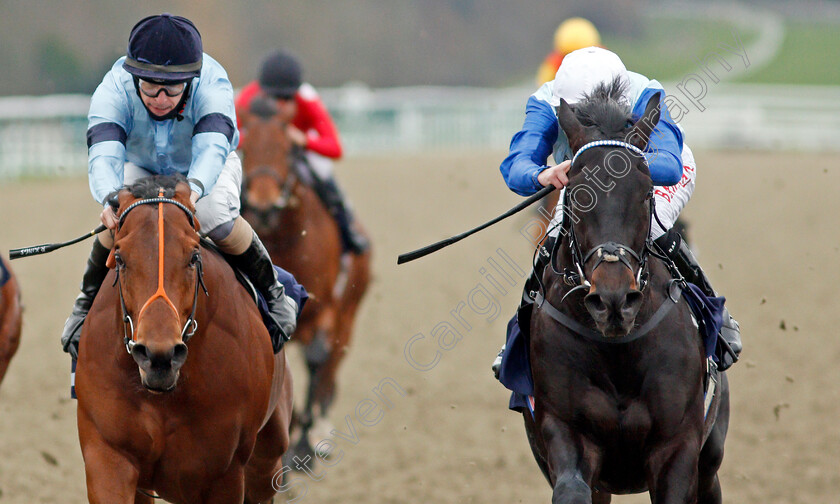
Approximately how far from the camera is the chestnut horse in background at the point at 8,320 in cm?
586

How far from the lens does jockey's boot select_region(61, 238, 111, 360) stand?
419cm

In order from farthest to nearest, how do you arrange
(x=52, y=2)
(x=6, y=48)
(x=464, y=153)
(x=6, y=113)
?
(x=52, y=2) < (x=6, y=48) < (x=464, y=153) < (x=6, y=113)

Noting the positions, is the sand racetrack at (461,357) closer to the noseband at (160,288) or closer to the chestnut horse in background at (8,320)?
the chestnut horse in background at (8,320)

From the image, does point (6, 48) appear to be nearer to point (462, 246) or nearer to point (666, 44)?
point (462, 246)

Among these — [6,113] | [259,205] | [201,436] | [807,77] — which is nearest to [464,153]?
[6,113]

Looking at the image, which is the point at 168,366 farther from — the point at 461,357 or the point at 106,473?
the point at 461,357

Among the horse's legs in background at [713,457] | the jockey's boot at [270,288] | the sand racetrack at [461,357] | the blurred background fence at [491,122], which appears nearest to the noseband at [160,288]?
the jockey's boot at [270,288]

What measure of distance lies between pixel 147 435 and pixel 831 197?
13.9 m

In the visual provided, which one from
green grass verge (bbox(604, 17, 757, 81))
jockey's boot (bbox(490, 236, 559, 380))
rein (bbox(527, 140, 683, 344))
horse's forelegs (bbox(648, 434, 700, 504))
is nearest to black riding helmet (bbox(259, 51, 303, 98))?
jockey's boot (bbox(490, 236, 559, 380))

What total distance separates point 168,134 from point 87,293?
0.69 meters

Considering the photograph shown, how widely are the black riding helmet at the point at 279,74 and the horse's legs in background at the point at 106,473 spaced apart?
4034mm

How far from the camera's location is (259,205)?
6.66 metres

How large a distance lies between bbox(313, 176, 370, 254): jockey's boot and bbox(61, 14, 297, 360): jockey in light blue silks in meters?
2.86

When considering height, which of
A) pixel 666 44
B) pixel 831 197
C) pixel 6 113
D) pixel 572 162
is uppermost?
pixel 572 162
